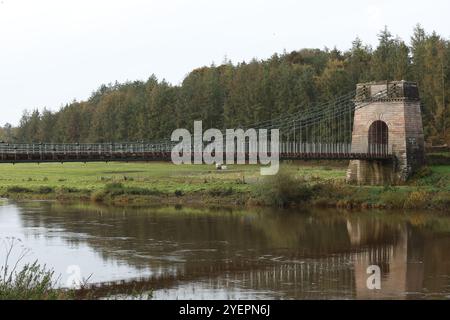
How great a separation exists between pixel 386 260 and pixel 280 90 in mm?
41642

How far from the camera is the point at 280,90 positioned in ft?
228

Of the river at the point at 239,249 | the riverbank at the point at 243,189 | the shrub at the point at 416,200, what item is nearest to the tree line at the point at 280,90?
the riverbank at the point at 243,189

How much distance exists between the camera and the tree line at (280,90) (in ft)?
209

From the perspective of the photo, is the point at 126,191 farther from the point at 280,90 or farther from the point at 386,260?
the point at 386,260

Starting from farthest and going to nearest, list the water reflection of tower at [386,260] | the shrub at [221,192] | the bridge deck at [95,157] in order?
the shrub at [221,192]
the bridge deck at [95,157]
the water reflection of tower at [386,260]

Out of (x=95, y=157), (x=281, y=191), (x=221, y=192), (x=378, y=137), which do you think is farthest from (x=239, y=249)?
(x=378, y=137)

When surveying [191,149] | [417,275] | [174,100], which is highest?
[174,100]

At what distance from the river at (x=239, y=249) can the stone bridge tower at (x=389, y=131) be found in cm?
791

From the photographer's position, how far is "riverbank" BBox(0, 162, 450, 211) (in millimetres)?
47125

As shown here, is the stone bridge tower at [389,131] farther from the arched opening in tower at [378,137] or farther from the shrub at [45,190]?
the shrub at [45,190]

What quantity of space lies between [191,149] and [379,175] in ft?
52.6

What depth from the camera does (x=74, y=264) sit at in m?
26.9
